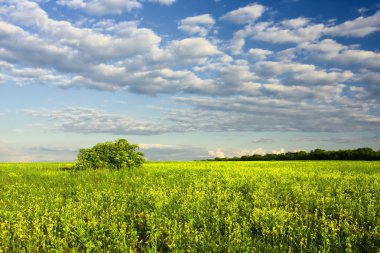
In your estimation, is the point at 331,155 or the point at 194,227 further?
the point at 331,155

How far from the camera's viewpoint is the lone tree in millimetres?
26866

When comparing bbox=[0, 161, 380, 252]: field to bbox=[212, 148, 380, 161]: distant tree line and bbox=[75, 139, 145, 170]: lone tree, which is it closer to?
bbox=[75, 139, 145, 170]: lone tree

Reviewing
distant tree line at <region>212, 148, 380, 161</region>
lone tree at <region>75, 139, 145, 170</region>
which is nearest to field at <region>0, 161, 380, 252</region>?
lone tree at <region>75, 139, 145, 170</region>

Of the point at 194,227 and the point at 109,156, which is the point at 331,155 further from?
the point at 194,227

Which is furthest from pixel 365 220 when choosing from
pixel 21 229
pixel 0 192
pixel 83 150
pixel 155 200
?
pixel 83 150

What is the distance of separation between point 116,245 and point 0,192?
37.9 ft

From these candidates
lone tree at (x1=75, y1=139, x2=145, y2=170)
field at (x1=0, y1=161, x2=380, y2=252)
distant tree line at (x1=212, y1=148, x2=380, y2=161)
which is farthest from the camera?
distant tree line at (x1=212, y1=148, x2=380, y2=161)

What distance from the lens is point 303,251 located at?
7625 millimetres

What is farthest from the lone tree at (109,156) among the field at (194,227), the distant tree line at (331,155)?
the distant tree line at (331,155)

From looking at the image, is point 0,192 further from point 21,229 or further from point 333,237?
point 333,237

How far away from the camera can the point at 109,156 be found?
2738 centimetres

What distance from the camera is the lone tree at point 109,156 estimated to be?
26866 millimetres

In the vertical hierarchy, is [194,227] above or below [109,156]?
below

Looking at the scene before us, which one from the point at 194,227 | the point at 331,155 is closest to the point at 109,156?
the point at 194,227
